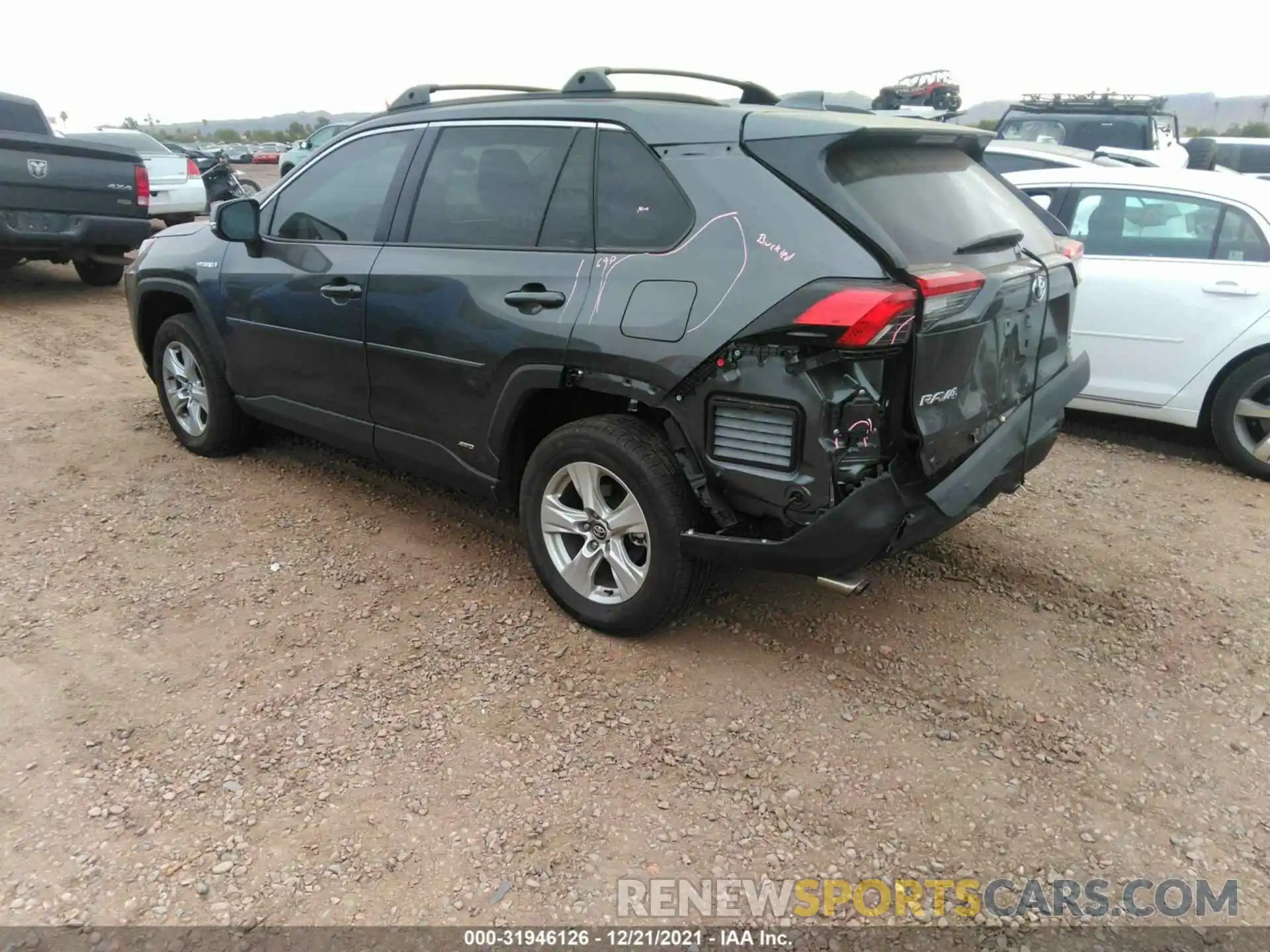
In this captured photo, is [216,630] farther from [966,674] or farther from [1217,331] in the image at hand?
[1217,331]

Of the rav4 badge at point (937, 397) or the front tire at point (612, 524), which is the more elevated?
the rav4 badge at point (937, 397)

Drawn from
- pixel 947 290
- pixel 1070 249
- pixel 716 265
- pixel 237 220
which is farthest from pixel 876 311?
pixel 237 220

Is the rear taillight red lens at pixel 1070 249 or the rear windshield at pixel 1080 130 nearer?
the rear taillight red lens at pixel 1070 249

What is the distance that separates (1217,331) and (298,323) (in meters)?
Result: 4.87

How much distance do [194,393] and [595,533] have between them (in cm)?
288

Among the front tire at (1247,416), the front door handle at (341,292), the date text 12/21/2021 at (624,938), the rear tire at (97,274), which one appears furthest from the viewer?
the rear tire at (97,274)

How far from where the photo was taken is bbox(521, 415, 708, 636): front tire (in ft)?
10.2

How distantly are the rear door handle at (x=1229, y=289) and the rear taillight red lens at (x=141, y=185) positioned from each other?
29.0 ft

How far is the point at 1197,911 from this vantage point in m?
2.35

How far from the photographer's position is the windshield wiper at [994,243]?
9.93 feet

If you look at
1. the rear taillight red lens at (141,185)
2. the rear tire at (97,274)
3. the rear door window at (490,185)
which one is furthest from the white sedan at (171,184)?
the rear door window at (490,185)
